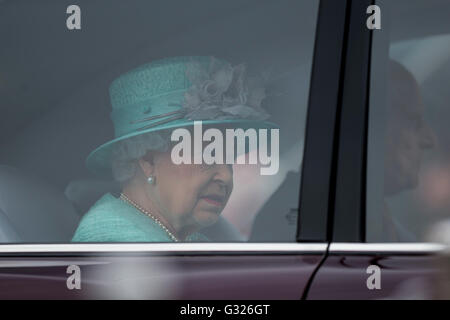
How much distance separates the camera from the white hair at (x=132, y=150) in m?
2.06

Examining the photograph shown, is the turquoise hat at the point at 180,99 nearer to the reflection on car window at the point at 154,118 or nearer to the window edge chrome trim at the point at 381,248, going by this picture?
the reflection on car window at the point at 154,118

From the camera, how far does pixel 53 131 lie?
2.08 meters

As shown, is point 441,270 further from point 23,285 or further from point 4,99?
point 4,99

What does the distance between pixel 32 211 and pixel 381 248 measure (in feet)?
3.29

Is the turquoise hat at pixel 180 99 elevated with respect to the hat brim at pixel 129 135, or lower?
elevated

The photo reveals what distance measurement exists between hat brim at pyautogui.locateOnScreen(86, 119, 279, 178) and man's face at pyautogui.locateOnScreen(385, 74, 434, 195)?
1.04 feet

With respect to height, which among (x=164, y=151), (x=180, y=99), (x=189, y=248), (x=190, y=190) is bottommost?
(x=189, y=248)

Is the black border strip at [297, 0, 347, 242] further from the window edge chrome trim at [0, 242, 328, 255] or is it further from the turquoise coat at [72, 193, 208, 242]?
the turquoise coat at [72, 193, 208, 242]

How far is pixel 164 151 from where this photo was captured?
6.76 ft

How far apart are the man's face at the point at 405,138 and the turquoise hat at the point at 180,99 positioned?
33 centimetres

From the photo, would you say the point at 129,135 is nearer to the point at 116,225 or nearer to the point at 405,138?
the point at 116,225

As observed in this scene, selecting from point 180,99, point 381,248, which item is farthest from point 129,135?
point 381,248

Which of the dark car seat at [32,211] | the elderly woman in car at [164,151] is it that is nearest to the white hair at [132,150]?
the elderly woman in car at [164,151]

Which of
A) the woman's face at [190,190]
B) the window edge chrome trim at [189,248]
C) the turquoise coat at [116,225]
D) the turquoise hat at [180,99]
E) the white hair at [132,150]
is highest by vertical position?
the turquoise hat at [180,99]
